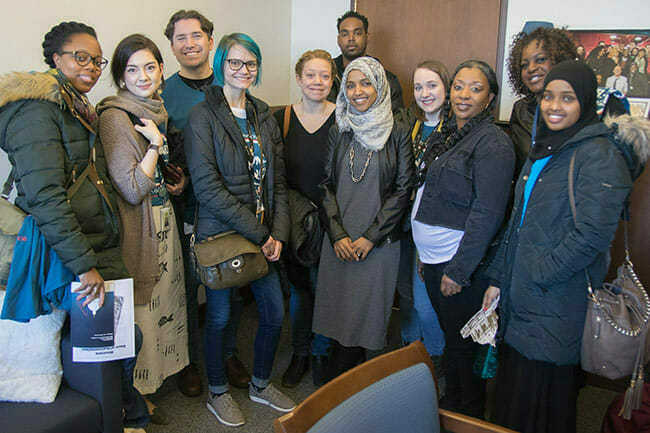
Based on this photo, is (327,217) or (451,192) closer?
(451,192)

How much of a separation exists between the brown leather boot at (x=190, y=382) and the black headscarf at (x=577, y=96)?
6.30 feet

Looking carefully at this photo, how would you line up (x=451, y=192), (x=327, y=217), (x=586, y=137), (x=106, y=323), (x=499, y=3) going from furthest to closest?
(x=499, y=3) < (x=327, y=217) < (x=451, y=192) < (x=106, y=323) < (x=586, y=137)

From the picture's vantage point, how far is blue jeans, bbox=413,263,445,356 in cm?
236

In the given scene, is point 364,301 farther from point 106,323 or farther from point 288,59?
point 288,59

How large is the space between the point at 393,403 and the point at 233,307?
1.57m

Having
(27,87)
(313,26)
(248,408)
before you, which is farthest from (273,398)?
(313,26)

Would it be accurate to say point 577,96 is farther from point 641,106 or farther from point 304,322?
point 304,322

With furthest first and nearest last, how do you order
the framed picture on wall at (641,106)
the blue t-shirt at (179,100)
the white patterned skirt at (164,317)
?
1. the framed picture on wall at (641,106)
2. the blue t-shirt at (179,100)
3. the white patterned skirt at (164,317)

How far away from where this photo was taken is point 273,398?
2400 millimetres

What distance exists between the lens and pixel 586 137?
1.54 m

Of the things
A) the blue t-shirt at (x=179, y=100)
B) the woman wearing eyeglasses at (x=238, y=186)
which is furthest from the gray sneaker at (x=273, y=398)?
the blue t-shirt at (x=179, y=100)

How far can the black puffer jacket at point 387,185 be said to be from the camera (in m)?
2.22

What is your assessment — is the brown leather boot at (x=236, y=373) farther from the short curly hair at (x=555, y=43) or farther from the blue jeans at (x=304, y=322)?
the short curly hair at (x=555, y=43)

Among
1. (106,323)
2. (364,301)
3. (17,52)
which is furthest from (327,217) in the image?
(17,52)
